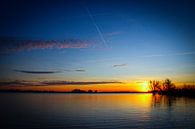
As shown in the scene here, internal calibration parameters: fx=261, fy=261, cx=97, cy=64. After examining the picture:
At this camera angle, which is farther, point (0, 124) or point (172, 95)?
point (172, 95)

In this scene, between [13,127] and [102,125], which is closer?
[13,127]

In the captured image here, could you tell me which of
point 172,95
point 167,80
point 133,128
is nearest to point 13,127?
point 133,128

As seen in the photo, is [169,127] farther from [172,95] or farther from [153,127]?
[172,95]

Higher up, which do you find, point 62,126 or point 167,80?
point 167,80

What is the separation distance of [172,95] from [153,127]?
151515 millimetres

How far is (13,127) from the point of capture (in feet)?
109

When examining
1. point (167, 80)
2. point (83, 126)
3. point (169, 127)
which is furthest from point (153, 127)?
point (167, 80)

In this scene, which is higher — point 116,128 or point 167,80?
point 167,80

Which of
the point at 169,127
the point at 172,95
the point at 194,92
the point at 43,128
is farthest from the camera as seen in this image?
the point at 172,95

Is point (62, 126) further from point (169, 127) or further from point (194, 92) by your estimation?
point (194, 92)

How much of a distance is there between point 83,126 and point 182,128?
1294cm

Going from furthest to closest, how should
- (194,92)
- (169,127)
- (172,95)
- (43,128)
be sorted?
(172,95), (194,92), (169,127), (43,128)

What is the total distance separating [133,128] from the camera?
34.1 meters

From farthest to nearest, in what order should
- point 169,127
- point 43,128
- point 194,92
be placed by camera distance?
point 194,92
point 169,127
point 43,128
